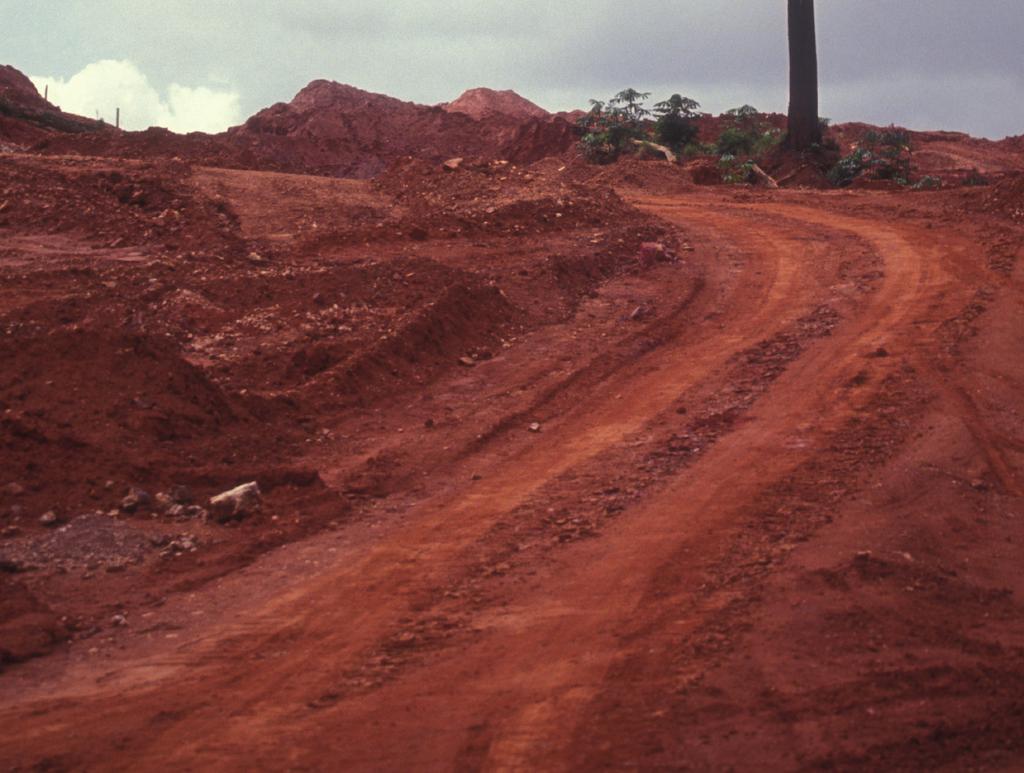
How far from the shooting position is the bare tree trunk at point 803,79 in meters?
22.8

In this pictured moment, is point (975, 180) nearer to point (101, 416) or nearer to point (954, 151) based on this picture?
point (954, 151)

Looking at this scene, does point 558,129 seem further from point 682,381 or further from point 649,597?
point 649,597

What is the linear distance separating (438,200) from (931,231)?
6.07 m

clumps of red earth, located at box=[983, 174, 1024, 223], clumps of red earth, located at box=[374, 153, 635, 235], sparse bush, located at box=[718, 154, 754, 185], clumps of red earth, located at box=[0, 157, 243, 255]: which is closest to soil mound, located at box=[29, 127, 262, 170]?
clumps of red earth, located at box=[0, 157, 243, 255]

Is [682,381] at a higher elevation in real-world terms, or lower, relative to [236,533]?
higher

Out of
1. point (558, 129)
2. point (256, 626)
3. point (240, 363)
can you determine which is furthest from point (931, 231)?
point (558, 129)

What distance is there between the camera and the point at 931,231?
14.1m

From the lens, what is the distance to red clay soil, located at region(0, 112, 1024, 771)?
4414 mm

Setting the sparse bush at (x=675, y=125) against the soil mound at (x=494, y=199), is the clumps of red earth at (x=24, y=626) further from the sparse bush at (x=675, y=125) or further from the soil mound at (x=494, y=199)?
the sparse bush at (x=675, y=125)

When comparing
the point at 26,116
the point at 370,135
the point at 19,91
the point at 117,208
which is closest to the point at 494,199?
the point at 117,208

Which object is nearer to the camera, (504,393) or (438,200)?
(504,393)

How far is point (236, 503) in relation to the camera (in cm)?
659

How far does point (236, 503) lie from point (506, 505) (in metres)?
1.52

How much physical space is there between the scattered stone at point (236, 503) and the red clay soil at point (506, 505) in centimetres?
7
